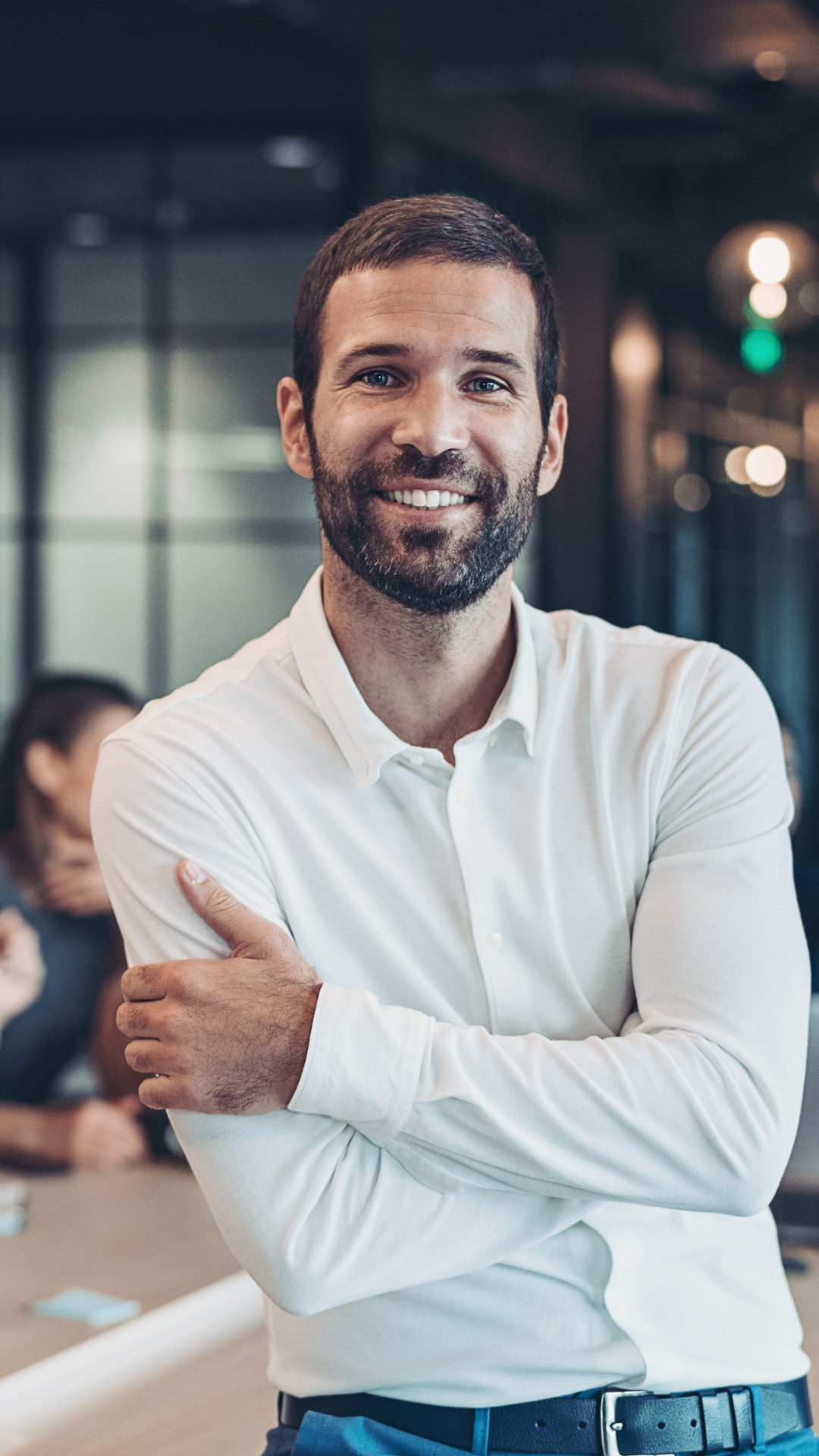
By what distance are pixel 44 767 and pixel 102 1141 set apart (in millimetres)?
846

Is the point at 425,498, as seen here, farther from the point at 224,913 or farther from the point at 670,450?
the point at 670,450

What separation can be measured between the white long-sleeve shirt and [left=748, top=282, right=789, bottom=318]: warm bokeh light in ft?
16.0

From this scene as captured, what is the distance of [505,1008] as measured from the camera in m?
1.31

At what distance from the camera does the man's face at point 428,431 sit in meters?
1.33

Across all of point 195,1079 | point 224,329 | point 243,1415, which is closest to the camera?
point 195,1079

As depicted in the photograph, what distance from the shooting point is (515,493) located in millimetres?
1374

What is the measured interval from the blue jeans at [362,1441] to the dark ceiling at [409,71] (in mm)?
4723

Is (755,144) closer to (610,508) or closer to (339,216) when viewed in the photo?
(610,508)

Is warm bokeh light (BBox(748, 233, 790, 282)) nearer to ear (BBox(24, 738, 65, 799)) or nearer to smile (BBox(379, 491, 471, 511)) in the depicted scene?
ear (BBox(24, 738, 65, 799))

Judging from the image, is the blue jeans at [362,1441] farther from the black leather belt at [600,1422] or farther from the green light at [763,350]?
the green light at [763,350]

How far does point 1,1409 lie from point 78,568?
18.3 ft

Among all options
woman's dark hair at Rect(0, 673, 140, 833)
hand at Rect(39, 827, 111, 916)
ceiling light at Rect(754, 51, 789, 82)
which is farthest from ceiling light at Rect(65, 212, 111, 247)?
hand at Rect(39, 827, 111, 916)

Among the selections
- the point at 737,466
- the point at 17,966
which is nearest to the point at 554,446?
the point at 17,966

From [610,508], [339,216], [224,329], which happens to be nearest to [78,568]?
[224,329]
